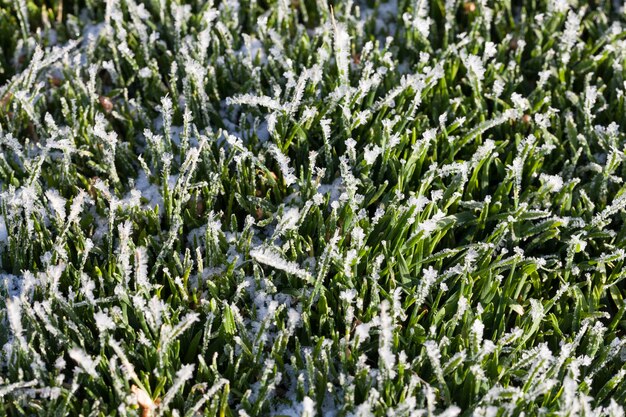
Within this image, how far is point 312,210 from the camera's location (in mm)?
2123

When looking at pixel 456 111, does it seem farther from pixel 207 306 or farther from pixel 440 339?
pixel 207 306

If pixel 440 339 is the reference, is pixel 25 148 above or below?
above

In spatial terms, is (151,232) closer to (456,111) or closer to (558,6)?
(456,111)

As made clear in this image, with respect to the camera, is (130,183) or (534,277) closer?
(534,277)

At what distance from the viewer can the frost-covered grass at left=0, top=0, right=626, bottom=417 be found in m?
1.84

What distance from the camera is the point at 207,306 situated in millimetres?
1968

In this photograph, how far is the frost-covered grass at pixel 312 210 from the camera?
1.84 meters

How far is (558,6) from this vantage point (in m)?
2.68

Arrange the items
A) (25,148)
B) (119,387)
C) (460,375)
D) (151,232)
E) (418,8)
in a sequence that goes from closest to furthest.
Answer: (119,387) < (460,375) < (151,232) < (25,148) < (418,8)

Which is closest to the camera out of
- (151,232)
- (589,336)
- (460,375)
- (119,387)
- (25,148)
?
(119,387)

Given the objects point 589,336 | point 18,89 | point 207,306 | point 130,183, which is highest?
point 18,89

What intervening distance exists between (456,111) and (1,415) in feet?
5.59

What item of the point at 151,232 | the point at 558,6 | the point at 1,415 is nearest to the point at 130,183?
the point at 151,232

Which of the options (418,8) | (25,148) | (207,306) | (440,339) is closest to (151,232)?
(207,306)
